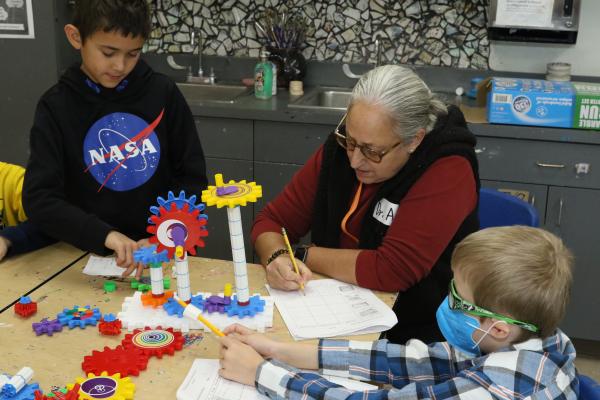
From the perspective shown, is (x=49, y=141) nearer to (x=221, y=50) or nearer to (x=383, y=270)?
(x=383, y=270)

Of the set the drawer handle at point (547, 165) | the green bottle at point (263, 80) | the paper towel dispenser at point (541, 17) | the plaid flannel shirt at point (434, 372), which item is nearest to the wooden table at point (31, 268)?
the plaid flannel shirt at point (434, 372)

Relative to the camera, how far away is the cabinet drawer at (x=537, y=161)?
9.24 ft

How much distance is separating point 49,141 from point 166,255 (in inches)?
21.9

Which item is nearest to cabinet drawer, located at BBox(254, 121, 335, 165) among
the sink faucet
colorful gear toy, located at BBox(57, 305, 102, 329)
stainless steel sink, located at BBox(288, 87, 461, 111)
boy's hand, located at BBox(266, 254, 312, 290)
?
stainless steel sink, located at BBox(288, 87, 461, 111)

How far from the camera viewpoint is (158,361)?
1392mm

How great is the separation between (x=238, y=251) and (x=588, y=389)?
28.1 inches

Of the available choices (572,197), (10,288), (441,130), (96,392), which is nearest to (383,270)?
(441,130)

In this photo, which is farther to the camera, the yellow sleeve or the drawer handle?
the drawer handle

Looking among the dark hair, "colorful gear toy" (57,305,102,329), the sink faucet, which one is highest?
the dark hair

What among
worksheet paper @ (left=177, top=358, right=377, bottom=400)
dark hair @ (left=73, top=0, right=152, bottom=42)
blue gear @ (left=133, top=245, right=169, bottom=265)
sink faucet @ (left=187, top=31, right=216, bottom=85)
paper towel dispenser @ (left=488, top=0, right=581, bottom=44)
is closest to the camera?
worksheet paper @ (left=177, top=358, right=377, bottom=400)

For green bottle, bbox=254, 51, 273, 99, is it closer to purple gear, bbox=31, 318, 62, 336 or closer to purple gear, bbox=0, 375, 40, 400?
purple gear, bbox=31, 318, 62, 336

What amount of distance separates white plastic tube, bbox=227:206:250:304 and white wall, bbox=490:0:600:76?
88.3 inches

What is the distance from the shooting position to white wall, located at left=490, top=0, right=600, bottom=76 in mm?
3232

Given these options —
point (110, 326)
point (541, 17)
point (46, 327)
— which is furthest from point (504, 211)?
point (541, 17)
